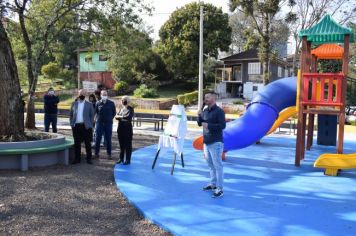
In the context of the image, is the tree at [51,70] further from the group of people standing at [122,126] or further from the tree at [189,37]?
Answer: the group of people standing at [122,126]

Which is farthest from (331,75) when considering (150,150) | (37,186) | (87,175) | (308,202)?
(37,186)

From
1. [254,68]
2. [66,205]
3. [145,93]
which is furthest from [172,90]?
[66,205]

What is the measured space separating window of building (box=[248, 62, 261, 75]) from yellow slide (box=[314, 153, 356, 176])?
2970 centimetres

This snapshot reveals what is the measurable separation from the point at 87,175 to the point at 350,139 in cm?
1027

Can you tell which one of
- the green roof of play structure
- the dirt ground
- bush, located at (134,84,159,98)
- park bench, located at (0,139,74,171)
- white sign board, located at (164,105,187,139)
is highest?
the green roof of play structure

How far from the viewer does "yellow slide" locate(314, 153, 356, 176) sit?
8430 mm

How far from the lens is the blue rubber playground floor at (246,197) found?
531 cm

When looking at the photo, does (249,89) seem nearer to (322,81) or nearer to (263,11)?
(263,11)

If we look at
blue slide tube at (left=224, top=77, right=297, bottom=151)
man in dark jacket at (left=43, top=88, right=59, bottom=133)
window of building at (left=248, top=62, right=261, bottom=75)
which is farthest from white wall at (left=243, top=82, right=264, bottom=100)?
blue slide tube at (left=224, top=77, right=297, bottom=151)

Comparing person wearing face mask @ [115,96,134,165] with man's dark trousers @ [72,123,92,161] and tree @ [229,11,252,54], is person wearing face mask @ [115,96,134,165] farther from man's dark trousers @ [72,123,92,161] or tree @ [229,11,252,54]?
tree @ [229,11,252,54]

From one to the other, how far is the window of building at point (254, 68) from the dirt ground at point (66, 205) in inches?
1216

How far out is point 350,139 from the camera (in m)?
14.5

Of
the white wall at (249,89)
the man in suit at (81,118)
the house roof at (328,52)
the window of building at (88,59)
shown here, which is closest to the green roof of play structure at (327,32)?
the house roof at (328,52)

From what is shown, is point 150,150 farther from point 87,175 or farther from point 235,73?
point 235,73
